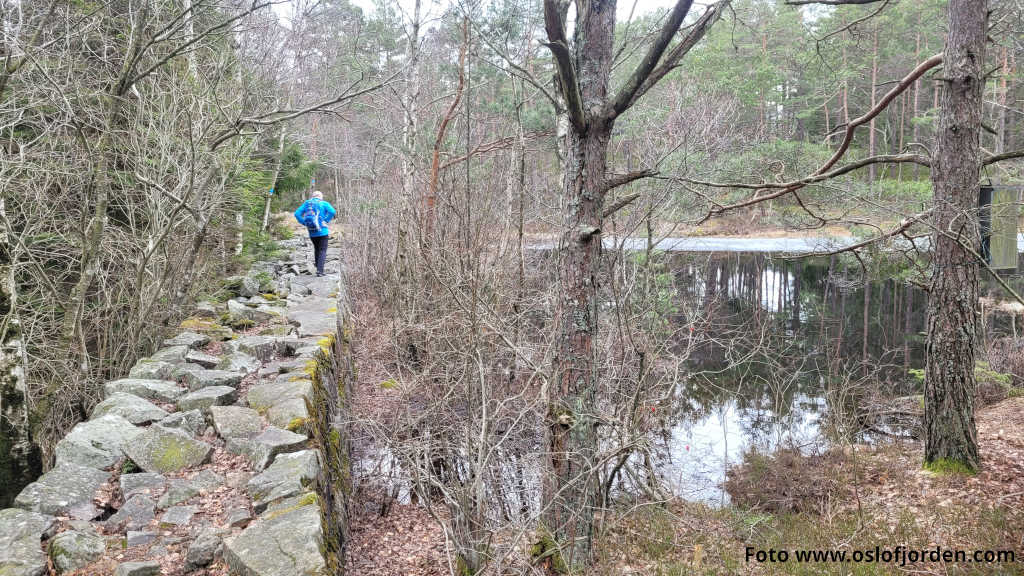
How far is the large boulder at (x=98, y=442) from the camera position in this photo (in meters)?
3.55

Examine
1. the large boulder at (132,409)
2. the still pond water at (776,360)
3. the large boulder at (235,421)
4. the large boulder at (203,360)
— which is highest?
the large boulder at (203,360)

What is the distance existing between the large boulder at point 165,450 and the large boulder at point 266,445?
0.57ft

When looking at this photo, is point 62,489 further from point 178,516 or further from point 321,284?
point 321,284

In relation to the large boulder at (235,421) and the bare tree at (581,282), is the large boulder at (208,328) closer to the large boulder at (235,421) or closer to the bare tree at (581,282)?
the large boulder at (235,421)

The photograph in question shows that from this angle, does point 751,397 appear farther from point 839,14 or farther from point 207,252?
point 839,14

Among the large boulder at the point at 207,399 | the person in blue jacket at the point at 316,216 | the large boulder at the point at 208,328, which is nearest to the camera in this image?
the large boulder at the point at 207,399

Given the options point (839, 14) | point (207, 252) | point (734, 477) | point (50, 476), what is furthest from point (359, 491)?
point (839, 14)

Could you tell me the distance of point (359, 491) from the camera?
20.7ft

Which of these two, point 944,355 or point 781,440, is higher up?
point 944,355

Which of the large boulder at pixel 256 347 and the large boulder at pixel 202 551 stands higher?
the large boulder at pixel 256 347

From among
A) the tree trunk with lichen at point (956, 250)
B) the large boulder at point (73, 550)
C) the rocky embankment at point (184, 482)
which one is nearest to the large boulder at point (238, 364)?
the rocky embankment at point (184, 482)

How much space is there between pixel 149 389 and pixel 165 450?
0.98 m

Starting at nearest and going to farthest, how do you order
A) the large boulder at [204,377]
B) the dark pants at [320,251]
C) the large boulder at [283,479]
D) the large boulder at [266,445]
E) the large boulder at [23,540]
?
the large boulder at [23,540], the large boulder at [283,479], the large boulder at [266,445], the large boulder at [204,377], the dark pants at [320,251]

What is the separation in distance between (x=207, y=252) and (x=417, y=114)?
395cm
